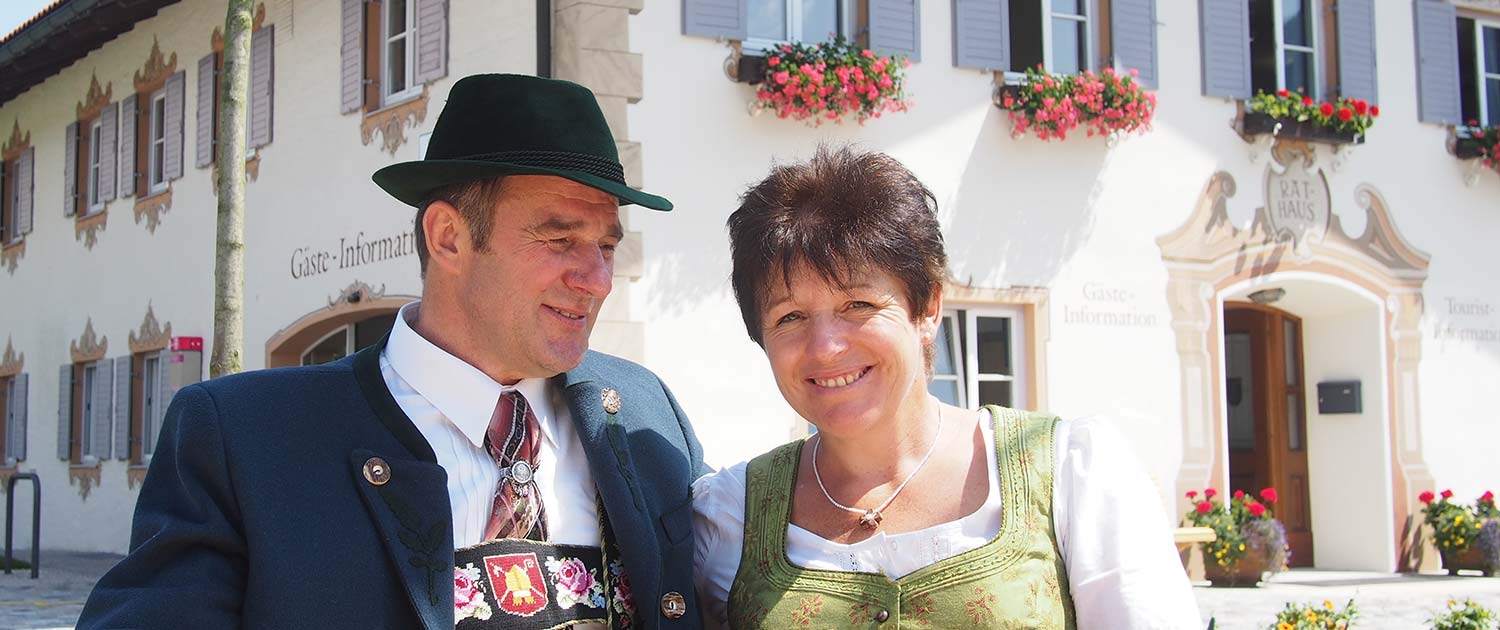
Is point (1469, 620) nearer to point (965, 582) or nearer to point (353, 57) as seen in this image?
point (965, 582)

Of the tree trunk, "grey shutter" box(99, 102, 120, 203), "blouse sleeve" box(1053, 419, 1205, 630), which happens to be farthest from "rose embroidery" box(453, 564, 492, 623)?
"grey shutter" box(99, 102, 120, 203)

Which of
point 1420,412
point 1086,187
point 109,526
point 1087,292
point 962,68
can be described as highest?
point 962,68

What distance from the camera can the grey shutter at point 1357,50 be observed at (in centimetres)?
1195

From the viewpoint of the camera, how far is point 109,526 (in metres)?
14.9

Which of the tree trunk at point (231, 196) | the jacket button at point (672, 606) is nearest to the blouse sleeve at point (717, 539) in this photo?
the jacket button at point (672, 606)

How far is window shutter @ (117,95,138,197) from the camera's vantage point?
15.2m

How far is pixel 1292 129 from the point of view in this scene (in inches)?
456

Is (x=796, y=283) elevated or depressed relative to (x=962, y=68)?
depressed

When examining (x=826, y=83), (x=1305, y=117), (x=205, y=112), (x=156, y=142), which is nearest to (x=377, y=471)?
(x=826, y=83)

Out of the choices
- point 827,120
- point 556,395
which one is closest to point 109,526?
point 827,120

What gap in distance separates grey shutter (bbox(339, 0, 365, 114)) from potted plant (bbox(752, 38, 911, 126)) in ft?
10.7

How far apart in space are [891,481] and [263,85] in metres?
10.9

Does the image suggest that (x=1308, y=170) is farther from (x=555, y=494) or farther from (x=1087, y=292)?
(x=555, y=494)

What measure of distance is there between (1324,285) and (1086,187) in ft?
7.42
